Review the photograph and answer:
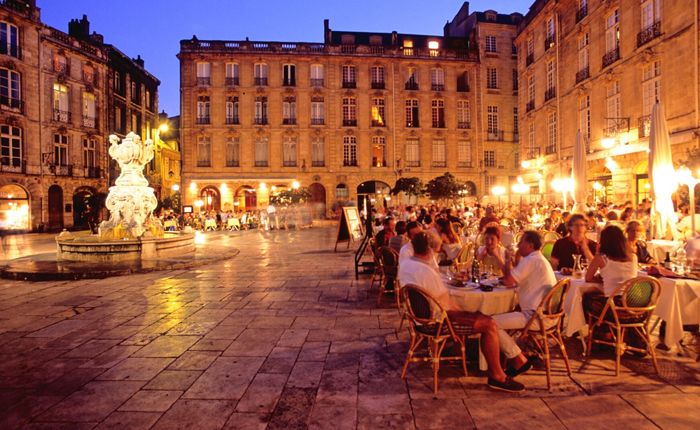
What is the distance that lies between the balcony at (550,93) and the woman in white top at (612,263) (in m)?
22.0

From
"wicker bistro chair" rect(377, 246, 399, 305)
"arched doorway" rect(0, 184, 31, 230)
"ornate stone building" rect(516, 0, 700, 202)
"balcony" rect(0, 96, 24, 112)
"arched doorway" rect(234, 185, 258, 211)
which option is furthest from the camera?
"arched doorway" rect(234, 185, 258, 211)

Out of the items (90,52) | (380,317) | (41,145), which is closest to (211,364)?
(380,317)

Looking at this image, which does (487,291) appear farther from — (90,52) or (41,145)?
(90,52)

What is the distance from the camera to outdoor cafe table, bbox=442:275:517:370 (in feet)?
13.0

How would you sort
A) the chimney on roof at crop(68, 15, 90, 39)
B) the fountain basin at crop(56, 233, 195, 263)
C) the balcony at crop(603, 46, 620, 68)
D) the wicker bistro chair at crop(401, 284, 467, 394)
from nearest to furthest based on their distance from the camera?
1. the wicker bistro chair at crop(401, 284, 467, 394)
2. the fountain basin at crop(56, 233, 195, 263)
3. the balcony at crop(603, 46, 620, 68)
4. the chimney on roof at crop(68, 15, 90, 39)

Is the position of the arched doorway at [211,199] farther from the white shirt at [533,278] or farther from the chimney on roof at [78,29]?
the white shirt at [533,278]

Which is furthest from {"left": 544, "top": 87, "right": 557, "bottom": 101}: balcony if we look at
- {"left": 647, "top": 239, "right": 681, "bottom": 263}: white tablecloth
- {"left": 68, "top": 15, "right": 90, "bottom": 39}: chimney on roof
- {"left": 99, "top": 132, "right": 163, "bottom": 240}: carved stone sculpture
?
{"left": 68, "top": 15, "right": 90, "bottom": 39}: chimney on roof

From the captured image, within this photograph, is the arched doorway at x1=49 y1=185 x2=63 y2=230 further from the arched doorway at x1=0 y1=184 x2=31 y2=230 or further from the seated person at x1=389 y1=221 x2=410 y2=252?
the seated person at x1=389 y1=221 x2=410 y2=252

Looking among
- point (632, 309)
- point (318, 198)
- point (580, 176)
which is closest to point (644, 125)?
point (580, 176)

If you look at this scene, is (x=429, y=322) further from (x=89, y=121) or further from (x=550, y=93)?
(x=89, y=121)

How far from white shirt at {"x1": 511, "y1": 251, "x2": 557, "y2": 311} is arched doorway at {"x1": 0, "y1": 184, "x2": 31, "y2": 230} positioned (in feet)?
90.7

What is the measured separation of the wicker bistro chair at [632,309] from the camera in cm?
387

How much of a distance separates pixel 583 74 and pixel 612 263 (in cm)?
2023

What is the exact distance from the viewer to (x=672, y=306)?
4.24 m
